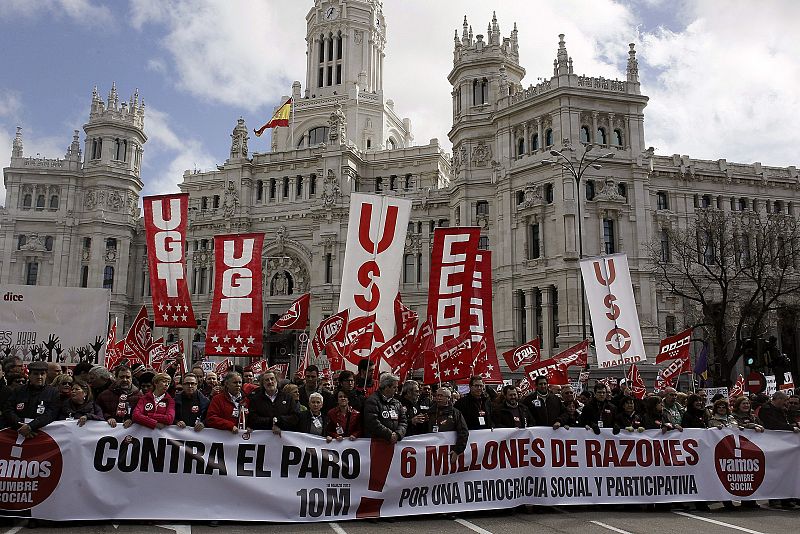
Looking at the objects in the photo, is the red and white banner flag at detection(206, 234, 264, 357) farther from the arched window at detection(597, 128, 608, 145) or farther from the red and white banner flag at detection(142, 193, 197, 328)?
the arched window at detection(597, 128, 608, 145)

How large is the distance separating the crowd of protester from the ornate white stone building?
28.1 meters

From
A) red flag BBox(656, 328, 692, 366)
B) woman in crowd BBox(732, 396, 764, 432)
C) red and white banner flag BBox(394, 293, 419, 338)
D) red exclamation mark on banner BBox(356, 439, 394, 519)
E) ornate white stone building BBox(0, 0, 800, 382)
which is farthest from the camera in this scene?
ornate white stone building BBox(0, 0, 800, 382)

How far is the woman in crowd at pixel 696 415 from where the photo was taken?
1274 centimetres

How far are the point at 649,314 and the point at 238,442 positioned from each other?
36.5 metres

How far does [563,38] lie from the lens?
150 feet

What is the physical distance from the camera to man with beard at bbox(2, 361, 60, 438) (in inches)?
377

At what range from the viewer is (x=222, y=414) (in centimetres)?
1048

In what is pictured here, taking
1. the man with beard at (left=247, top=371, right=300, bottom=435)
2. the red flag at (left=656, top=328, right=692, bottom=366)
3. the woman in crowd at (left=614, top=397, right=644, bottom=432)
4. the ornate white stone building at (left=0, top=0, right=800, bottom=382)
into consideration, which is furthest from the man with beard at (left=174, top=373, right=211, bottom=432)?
the ornate white stone building at (left=0, top=0, right=800, bottom=382)

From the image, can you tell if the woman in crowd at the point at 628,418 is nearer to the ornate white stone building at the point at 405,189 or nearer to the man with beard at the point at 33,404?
the man with beard at the point at 33,404

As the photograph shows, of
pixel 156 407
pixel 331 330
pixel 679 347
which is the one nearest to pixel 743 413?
pixel 331 330

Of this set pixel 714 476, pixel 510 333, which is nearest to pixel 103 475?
pixel 714 476

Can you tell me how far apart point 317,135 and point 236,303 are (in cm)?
5616

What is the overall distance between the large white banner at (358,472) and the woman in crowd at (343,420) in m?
0.28

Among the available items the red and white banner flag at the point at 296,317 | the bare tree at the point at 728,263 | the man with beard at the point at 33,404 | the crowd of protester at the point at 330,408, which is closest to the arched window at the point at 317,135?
the bare tree at the point at 728,263
